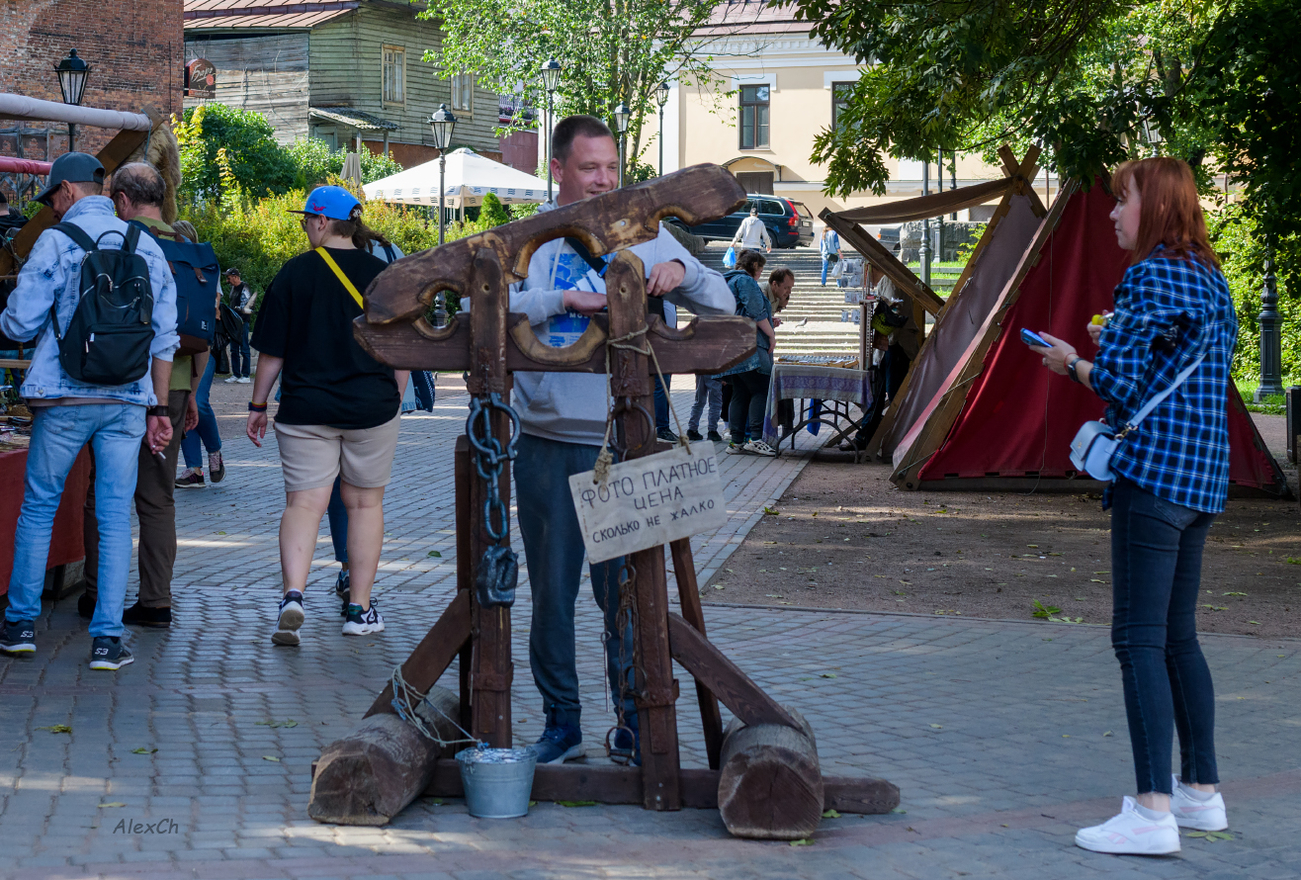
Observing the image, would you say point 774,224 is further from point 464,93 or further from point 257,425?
point 257,425

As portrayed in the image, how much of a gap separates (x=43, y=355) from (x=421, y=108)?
4406 cm

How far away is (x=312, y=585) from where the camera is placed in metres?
7.49

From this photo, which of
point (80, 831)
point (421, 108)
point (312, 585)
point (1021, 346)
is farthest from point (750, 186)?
point (80, 831)

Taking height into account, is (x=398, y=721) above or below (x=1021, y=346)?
below

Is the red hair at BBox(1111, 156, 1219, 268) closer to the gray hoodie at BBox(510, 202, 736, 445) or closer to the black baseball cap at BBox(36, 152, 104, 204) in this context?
the gray hoodie at BBox(510, 202, 736, 445)

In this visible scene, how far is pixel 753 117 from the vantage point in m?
53.0

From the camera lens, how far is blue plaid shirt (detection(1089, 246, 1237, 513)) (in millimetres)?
3820

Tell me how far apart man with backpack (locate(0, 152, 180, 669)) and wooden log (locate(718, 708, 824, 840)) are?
2.88 meters

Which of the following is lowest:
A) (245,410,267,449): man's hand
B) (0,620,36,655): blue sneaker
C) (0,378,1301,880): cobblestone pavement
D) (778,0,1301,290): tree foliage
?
(0,378,1301,880): cobblestone pavement

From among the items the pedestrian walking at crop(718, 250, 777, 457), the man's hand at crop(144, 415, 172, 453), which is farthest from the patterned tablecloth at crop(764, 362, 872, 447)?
the man's hand at crop(144, 415, 172, 453)

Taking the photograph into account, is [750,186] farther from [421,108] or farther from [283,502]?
[283,502]

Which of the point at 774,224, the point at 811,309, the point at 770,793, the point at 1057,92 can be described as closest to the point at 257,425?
the point at 770,793

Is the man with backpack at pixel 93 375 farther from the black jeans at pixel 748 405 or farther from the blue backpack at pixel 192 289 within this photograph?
the black jeans at pixel 748 405

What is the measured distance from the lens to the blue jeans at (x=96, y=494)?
555 cm
